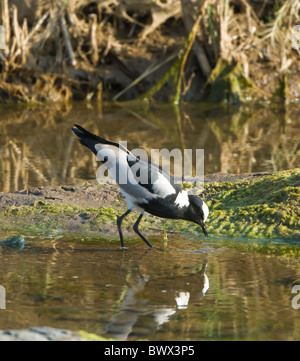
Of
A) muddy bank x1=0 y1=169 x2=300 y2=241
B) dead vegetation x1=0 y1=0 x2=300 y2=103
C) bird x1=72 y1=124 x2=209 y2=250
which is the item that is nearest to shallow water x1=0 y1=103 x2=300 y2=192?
dead vegetation x1=0 y1=0 x2=300 y2=103

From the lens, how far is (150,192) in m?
6.54

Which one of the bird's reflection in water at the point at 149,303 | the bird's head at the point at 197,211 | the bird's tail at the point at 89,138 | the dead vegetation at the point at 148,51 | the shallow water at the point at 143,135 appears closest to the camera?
the bird's reflection in water at the point at 149,303

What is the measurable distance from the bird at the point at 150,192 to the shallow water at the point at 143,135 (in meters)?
2.12

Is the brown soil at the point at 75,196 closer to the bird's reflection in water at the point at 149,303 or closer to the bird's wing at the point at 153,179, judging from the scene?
the bird's wing at the point at 153,179

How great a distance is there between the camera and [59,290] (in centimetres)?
530

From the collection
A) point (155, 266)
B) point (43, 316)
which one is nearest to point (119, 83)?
point (155, 266)

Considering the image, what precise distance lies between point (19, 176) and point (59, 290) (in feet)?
13.4

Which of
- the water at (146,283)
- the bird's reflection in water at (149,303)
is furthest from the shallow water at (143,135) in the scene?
the bird's reflection in water at (149,303)

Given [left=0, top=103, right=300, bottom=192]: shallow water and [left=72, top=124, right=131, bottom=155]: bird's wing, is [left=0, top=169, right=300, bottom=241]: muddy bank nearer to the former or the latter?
[left=72, top=124, right=131, bottom=155]: bird's wing

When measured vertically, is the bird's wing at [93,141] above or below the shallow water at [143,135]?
above

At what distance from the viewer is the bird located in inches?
257

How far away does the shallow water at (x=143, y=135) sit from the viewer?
9555mm

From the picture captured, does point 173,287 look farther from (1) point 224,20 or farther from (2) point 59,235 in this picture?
(1) point 224,20

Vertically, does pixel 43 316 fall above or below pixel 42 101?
below
